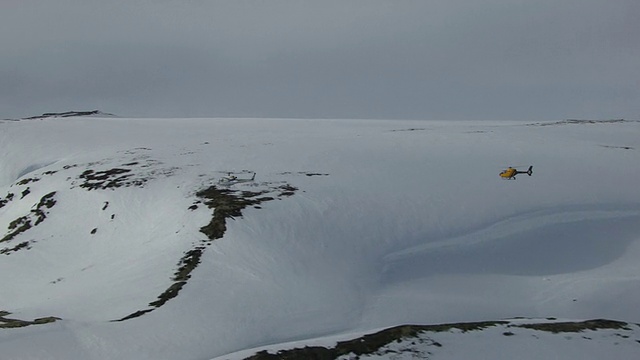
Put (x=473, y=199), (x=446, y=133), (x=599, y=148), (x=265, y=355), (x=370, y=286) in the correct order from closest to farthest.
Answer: (x=265, y=355), (x=370, y=286), (x=473, y=199), (x=599, y=148), (x=446, y=133)

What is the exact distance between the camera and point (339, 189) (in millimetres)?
36750

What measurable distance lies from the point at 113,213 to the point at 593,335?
2934cm

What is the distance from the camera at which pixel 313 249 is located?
28.6 m

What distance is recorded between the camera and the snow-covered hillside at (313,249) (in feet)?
65.4

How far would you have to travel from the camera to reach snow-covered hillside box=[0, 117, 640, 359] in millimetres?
19938

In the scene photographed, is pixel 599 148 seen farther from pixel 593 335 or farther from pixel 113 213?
pixel 113 213

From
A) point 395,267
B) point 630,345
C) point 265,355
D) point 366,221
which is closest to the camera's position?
point 265,355

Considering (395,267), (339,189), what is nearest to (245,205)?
(339,189)

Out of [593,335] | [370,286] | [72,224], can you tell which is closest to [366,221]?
[370,286]

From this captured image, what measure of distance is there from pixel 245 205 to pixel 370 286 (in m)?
10.4

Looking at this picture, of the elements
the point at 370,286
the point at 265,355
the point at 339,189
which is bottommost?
the point at 265,355

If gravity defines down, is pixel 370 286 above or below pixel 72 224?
below

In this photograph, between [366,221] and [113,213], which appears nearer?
[366,221]

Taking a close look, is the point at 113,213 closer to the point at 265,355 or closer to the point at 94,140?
the point at 265,355
